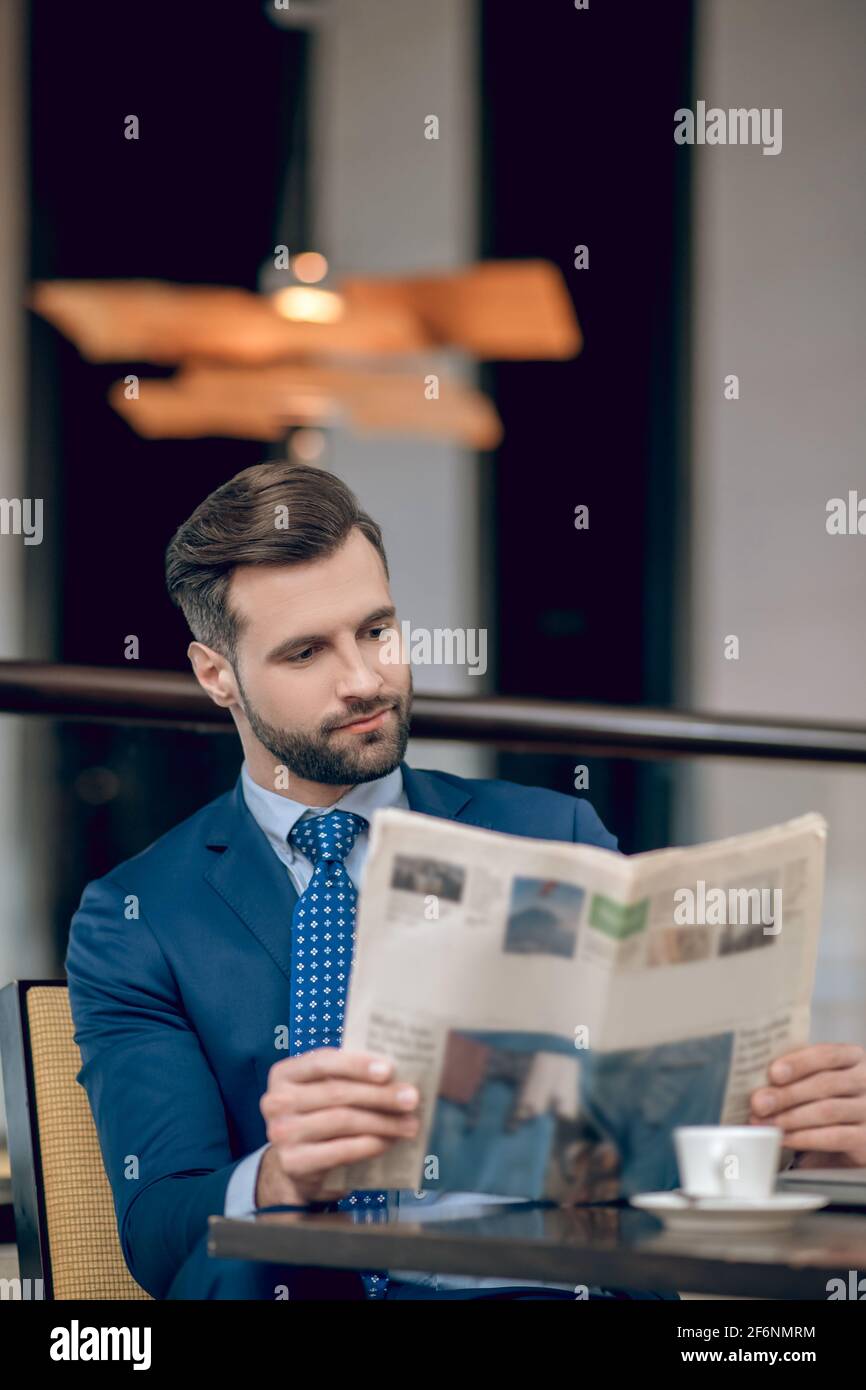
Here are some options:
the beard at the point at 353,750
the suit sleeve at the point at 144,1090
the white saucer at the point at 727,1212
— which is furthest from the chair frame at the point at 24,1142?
the white saucer at the point at 727,1212

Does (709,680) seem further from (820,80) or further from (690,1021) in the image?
(690,1021)

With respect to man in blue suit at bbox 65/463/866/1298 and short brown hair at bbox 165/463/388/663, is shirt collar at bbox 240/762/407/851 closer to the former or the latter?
man in blue suit at bbox 65/463/866/1298

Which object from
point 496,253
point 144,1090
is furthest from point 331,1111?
point 496,253

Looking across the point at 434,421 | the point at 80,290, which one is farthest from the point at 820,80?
the point at 80,290

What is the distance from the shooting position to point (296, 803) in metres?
1.49

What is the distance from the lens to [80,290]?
4203 millimetres

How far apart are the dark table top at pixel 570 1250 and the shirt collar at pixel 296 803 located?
0.49m

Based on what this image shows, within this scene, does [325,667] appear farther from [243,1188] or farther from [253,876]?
[243,1188]

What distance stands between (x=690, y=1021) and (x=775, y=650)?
3.01m

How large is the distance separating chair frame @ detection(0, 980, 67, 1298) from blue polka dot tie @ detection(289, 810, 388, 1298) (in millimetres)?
216

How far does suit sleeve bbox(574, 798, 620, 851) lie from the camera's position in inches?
61.1

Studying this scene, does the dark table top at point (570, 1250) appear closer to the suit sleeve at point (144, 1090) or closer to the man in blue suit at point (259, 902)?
the man in blue suit at point (259, 902)

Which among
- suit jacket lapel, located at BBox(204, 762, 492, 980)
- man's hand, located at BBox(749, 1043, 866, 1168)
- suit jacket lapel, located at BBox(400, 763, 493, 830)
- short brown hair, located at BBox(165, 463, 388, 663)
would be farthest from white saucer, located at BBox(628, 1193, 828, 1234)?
short brown hair, located at BBox(165, 463, 388, 663)

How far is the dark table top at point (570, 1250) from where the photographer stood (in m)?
0.86
